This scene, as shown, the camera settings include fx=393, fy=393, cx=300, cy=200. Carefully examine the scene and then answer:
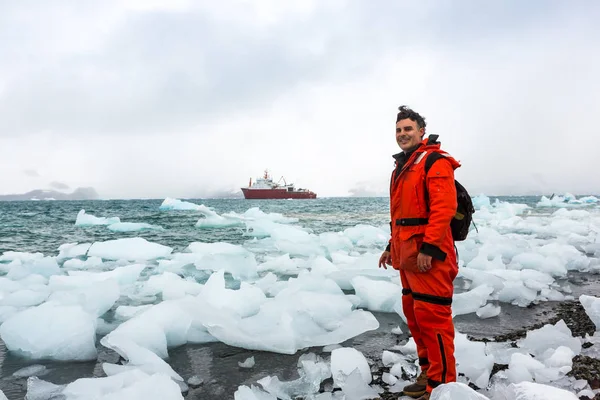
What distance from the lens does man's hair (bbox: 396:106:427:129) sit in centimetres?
236

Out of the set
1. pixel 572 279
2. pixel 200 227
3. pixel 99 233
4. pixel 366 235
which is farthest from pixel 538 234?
pixel 99 233

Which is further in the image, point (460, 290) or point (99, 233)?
point (99, 233)

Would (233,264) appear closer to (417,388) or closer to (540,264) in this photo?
(417,388)

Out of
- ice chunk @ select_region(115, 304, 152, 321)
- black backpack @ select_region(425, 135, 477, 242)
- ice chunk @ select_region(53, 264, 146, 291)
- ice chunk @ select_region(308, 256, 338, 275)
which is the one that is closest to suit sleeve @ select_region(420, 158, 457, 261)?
black backpack @ select_region(425, 135, 477, 242)

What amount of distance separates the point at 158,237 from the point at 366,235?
731cm

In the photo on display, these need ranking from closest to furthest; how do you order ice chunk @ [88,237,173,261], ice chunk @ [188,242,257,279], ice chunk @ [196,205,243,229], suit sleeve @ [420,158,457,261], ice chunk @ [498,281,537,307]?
suit sleeve @ [420,158,457,261]
ice chunk @ [498,281,537,307]
ice chunk @ [188,242,257,279]
ice chunk @ [88,237,173,261]
ice chunk @ [196,205,243,229]

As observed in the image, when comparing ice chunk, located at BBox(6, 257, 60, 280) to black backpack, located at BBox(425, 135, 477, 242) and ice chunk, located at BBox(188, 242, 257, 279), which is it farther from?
black backpack, located at BBox(425, 135, 477, 242)

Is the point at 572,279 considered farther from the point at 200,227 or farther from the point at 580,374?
the point at 200,227

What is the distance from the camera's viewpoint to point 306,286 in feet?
15.0

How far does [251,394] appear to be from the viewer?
2.25 meters

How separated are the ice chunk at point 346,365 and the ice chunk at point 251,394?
47 cm

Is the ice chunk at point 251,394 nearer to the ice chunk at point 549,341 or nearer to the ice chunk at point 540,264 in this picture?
the ice chunk at point 549,341

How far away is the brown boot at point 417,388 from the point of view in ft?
7.52

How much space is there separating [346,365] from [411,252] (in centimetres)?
97
